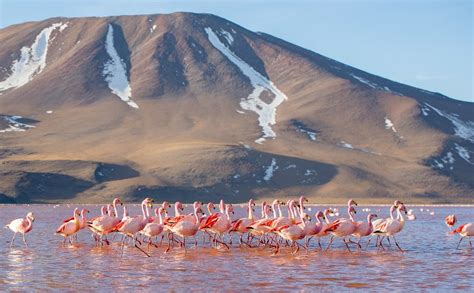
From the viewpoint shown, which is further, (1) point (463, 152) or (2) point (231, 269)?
(1) point (463, 152)

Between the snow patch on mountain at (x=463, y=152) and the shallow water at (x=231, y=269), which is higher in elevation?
the snow patch on mountain at (x=463, y=152)

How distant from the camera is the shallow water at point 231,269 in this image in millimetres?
21516

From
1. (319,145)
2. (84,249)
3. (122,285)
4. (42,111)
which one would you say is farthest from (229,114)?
(122,285)

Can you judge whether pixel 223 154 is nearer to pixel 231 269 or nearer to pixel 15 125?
pixel 15 125

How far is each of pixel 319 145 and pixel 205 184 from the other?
38664mm

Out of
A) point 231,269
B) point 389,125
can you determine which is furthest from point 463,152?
point 231,269

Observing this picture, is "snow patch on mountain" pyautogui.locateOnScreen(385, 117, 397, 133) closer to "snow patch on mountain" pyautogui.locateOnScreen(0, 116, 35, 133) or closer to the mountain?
the mountain

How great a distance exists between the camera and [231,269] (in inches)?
999

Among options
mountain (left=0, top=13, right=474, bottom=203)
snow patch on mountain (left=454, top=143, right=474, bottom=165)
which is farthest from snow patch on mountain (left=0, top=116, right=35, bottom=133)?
snow patch on mountain (left=454, top=143, right=474, bottom=165)

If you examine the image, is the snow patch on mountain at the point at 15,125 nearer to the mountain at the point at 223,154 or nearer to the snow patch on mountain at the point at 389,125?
the mountain at the point at 223,154

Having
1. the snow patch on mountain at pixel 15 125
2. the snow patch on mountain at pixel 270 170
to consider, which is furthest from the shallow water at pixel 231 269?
the snow patch on mountain at pixel 15 125

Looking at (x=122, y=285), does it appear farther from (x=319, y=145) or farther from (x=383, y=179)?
(x=319, y=145)

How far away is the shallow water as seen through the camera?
21.5 meters

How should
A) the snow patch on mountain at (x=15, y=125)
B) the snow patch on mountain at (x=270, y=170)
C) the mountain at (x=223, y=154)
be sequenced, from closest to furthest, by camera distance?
the mountain at (x=223, y=154)
the snow patch on mountain at (x=270, y=170)
the snow patch on mountain at (x=15, y=125)
